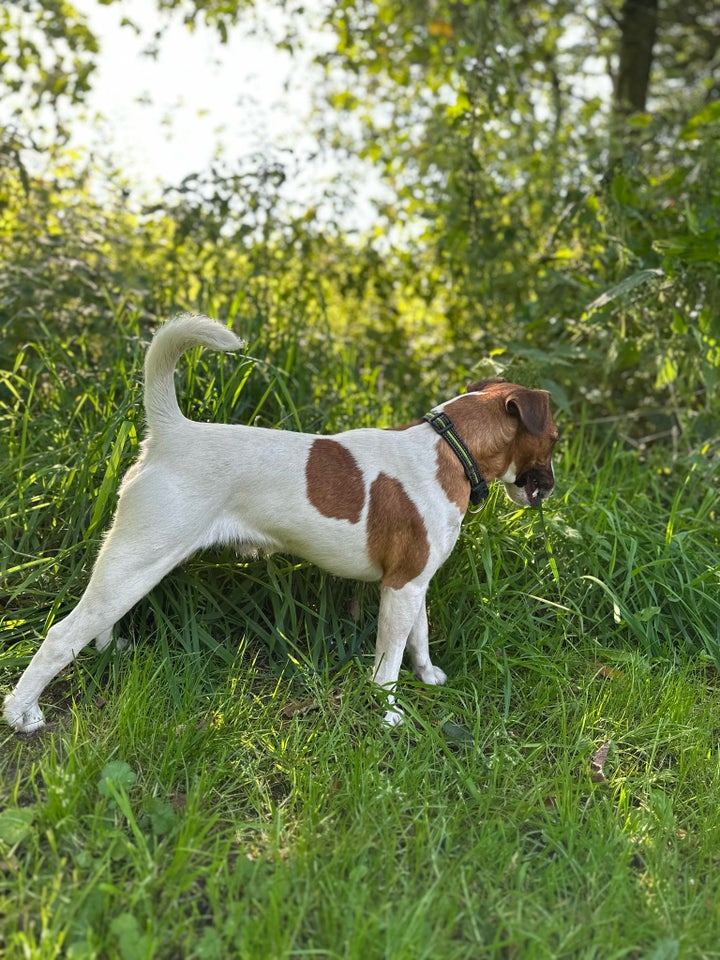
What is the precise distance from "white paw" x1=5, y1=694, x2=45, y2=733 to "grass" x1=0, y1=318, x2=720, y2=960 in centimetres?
6

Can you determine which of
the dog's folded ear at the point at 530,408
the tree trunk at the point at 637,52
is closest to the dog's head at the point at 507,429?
the dog's folded ear at the point at 530,408

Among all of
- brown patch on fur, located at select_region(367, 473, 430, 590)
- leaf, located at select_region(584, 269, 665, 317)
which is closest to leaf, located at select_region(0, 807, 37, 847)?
brown patch on fur, located at select_region(367, 473, 430, 590)

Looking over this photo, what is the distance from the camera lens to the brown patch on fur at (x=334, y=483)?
3.11 meters

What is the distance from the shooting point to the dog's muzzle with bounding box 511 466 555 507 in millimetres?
3543

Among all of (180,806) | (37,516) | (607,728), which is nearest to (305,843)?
(180,806)

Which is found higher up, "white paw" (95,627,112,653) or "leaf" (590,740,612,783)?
"white paw" (95,627,112,653)

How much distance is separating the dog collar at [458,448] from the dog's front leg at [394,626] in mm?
458

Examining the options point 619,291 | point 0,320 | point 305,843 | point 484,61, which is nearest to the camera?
point 305,843

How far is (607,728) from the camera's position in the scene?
328 cm

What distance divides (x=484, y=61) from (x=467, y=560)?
350 cm

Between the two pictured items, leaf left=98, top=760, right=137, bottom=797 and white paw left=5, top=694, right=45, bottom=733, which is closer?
leaf left=98, top=760, right=137, bottom=797

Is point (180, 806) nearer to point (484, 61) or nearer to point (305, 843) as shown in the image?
point (305, 843)

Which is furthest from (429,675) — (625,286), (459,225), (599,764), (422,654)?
(459,225)

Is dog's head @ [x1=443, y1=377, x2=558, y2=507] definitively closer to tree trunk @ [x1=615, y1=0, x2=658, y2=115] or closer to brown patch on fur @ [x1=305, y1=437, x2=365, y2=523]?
brown patch on fur @ [x1=305, y1=437, x2=365, y2=523]
